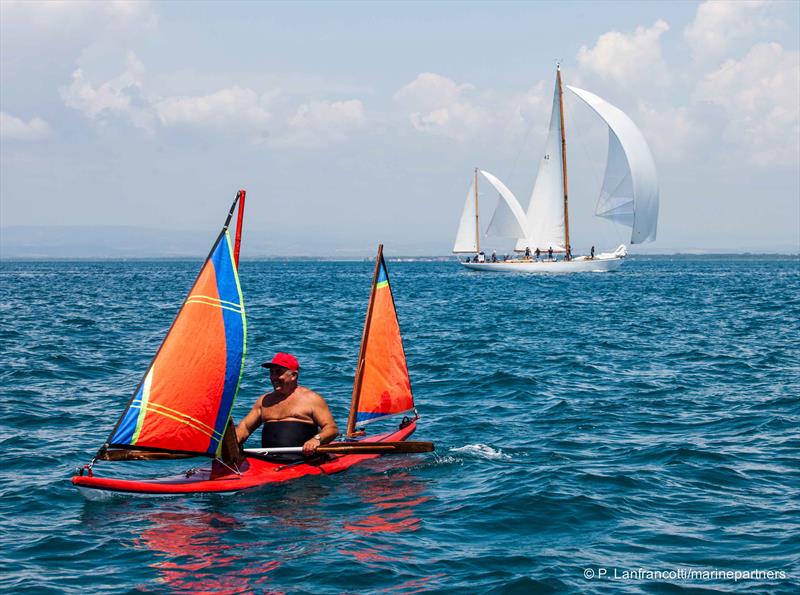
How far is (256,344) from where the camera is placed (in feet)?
97.1

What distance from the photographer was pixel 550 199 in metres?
92.4

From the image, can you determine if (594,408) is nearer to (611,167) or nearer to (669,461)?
(669,461)

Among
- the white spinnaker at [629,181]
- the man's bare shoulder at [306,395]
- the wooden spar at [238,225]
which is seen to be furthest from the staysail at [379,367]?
the white spinnaker at [629,181]

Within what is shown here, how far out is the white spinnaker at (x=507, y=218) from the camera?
336ft

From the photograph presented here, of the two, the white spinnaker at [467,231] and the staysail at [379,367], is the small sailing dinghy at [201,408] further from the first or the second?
the white spinnaker at [467,231]

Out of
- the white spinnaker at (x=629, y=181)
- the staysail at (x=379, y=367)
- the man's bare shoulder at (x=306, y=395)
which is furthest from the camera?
the white spinnaker at (x=629, y=181)

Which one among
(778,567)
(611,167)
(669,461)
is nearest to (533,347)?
(669,461)

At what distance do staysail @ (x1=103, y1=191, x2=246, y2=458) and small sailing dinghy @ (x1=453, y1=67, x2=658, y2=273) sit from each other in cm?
7978

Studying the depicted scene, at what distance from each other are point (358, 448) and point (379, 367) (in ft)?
9.00

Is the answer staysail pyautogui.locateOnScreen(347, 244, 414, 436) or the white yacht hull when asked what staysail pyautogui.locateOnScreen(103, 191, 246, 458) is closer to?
staysail pyautogui.locateOnScreen(347, 244, 414, 436)

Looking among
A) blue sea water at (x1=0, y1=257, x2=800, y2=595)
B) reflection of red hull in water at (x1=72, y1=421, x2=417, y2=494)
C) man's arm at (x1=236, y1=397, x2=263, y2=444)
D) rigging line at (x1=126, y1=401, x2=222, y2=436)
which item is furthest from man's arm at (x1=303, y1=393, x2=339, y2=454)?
rigging line at (x1=126, y1=401, x2=222, y2=436)

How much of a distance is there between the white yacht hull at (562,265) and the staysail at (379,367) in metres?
79.8

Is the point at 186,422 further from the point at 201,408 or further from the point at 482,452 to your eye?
the point at 482,452

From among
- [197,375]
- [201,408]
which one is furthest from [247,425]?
[197,375]
